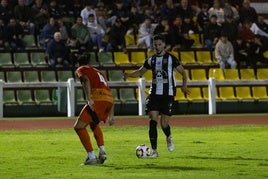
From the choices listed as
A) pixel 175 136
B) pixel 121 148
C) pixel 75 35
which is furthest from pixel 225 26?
pixel 121 148

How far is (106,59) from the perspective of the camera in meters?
32.6

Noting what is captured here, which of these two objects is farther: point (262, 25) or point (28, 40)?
point (262, 25)

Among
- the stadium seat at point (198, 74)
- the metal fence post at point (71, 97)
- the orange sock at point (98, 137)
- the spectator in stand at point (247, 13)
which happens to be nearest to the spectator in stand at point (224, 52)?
the stadium seat at point (198, 74)

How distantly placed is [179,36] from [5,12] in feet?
19.3

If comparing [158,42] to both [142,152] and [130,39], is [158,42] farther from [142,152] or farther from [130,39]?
[130,39]

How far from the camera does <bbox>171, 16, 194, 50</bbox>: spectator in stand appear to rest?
3347 centimetres

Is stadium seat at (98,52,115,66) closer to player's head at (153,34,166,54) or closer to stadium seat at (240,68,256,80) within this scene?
stadium seat at (240,68,256,80)

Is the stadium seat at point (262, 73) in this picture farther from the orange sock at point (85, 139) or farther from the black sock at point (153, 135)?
the orange sock at point (85, 139)

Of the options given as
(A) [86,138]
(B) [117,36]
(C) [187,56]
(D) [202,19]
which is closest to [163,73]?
(A) [86,138]

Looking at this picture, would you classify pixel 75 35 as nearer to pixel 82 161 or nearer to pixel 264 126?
pixel 264 126

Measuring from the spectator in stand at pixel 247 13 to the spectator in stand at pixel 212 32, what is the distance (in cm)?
190

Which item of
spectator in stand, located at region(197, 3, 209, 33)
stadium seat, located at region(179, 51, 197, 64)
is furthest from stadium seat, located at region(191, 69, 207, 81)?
spectator in stand, located at region(197, 3, 209, 33)

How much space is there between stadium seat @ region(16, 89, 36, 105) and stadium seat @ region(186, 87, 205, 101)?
500cm

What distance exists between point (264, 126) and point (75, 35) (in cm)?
→ 862
